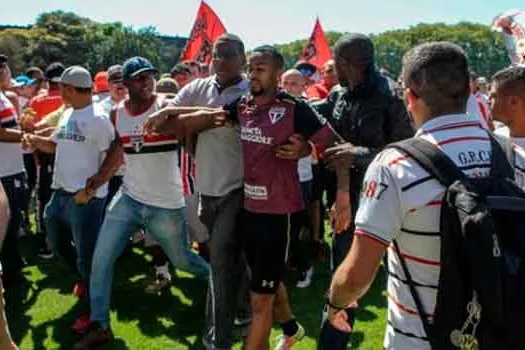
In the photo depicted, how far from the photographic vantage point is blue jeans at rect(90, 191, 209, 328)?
461 cm

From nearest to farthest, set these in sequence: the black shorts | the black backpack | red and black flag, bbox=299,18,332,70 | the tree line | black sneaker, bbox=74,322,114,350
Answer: the black backpack
the black shorts
black sneaker, bbox=74,322,114,350
red and black flag, bbox=299,18,332,70
the tree line

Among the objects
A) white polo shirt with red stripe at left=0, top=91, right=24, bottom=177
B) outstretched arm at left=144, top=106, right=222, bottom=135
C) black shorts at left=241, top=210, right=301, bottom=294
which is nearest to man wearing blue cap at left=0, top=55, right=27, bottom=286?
white polo shirt with red stripe at left=0, top=91, right=24, bottom=177

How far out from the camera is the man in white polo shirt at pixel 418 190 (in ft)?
6.34

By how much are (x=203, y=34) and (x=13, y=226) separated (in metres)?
4.81

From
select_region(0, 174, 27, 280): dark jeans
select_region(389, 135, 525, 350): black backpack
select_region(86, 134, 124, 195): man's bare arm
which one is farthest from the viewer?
select_region(0, 174, 27, 280): dark jeans

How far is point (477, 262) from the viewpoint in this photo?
177 centimetres

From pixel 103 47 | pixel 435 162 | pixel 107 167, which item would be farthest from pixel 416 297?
pixel 103 47

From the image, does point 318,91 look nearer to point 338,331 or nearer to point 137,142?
point 137,142

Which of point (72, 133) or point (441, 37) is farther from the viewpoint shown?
point (441, 37)

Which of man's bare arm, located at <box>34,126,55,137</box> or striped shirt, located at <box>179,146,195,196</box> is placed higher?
man's bare arm, located at <box>34,126,55,137</box>

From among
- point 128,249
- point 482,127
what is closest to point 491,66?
A: point 128,249

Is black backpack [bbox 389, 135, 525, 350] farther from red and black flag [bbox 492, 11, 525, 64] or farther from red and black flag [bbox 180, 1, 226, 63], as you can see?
red and black flag [bbox 180, 1, 226, 63]

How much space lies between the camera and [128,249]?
23.8 feet

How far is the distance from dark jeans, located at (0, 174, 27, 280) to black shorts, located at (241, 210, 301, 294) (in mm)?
2931
